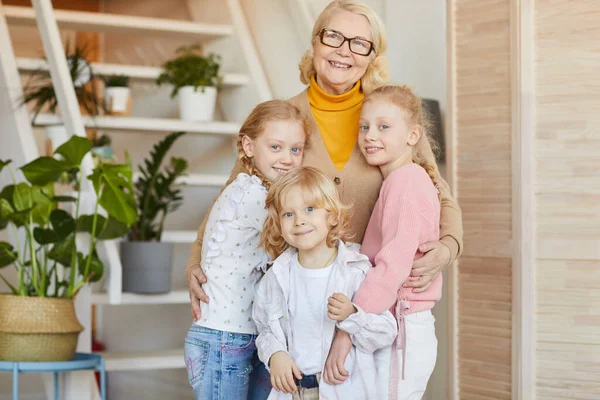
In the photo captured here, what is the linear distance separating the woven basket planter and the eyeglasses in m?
1.70

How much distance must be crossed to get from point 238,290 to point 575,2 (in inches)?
59.8

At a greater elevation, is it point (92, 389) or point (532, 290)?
point (532, 290)

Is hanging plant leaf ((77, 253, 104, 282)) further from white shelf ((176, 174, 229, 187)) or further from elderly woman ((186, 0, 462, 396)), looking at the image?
elderly woman ((186, 0, 462, 396))

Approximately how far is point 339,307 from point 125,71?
8.49 feet

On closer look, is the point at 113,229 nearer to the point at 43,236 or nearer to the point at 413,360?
the point at 43,236

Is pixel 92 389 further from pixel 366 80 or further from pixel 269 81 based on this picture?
pixel 366 80

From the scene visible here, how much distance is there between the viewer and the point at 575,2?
2768 millimetres

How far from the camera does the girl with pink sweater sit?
185cm

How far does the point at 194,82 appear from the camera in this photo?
3996 mm

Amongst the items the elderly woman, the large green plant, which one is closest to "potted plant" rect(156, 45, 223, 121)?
the large green plant

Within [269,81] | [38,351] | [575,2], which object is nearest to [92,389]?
[38,351]

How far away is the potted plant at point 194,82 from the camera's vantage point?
4.00m

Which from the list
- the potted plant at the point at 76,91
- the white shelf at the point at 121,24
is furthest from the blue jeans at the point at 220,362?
the white shelf at the point at 121,24

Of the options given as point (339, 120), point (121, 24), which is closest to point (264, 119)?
point (339, 120)
